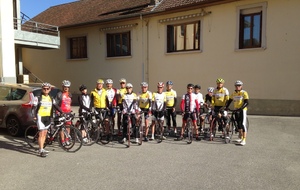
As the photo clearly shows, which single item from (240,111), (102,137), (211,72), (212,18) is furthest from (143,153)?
(212,18)

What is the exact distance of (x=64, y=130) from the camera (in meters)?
6.64

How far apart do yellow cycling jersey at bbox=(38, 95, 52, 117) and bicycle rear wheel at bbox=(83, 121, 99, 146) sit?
1256mm

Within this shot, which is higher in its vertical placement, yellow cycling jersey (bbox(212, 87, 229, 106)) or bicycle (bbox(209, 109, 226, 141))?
yellow cycling jersey (bbox(212, 87, 229, 106))

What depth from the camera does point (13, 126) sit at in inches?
323

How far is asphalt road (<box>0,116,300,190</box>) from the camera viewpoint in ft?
15.2

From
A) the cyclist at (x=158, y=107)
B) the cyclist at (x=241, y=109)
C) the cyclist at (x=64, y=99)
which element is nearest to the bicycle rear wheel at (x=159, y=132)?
the cyclist at (x=158, y=107)

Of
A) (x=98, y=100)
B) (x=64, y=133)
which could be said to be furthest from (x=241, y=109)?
(x=64, y=133)

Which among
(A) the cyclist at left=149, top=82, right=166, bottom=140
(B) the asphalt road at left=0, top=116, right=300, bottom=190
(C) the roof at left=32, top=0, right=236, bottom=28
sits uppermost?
(C) the roof at left=32, top=0, right=236, bottom=28

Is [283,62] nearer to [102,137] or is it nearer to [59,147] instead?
[102,137]

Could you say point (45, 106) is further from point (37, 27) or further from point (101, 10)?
point (101, 10)

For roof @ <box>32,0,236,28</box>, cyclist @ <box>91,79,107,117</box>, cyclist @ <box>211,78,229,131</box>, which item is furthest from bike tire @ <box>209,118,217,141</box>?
roof @ <box>32,0,236,28</box>

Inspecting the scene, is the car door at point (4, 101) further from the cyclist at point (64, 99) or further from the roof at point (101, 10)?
the roof at point (101, 10)

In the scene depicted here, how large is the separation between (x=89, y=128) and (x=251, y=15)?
362 inches

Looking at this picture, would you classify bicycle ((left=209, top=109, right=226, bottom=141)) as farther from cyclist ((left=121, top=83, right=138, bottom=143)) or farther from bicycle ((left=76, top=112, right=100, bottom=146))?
bicycle ((left=76, top=112, right=100, bottom=146))
